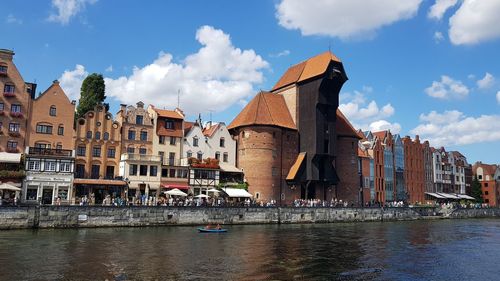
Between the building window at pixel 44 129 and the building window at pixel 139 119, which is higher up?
the building window at pixel 139 119

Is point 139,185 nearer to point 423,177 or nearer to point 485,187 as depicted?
point 423,177

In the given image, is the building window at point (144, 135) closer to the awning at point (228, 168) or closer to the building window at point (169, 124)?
the building window at point (169, 124)

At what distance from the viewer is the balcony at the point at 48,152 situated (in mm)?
54625

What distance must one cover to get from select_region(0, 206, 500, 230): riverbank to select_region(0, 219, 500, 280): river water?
2.30m

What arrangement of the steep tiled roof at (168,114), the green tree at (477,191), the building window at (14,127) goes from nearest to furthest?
the building window at (14,127)
the steep tiled roof at (168,114)
the green tree at (477,191)

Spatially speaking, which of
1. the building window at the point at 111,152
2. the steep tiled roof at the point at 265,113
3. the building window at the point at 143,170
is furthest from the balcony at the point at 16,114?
the steep tiled roof at the point at 265,113

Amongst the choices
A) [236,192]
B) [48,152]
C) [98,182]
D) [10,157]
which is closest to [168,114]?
[98,182]

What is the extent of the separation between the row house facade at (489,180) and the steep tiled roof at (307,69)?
77.8 metres

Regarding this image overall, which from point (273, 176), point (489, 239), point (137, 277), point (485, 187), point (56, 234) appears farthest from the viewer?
point (485, 187)

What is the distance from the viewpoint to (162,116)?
65.7 meters

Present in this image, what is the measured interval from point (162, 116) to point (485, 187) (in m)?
105

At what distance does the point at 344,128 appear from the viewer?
81.9 meters

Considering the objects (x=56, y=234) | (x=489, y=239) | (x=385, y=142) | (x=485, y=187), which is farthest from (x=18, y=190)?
(x=485, y=187)

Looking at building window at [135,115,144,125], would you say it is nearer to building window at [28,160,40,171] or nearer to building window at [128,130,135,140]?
building window at [128,130,135,140]
